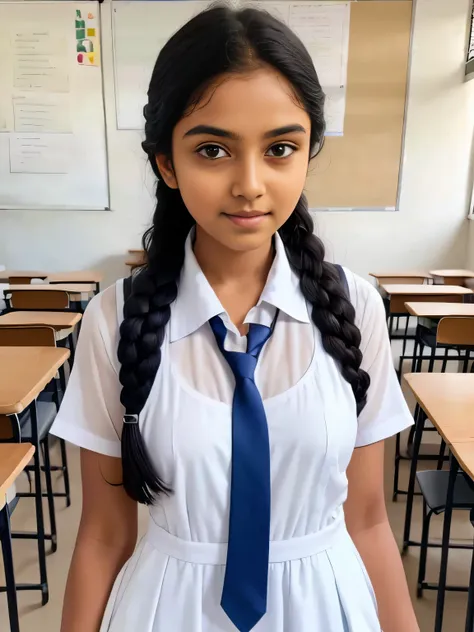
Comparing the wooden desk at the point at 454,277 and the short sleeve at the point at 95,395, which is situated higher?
the short sleeve at the point at 95,395

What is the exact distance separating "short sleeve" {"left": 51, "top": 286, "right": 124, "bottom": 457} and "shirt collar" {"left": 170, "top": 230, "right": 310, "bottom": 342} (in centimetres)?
9

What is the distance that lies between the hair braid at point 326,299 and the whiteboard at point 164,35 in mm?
A: 4189

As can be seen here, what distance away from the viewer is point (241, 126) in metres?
0.58

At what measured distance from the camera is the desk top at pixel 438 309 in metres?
2.94

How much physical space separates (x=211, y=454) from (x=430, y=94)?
5111mm

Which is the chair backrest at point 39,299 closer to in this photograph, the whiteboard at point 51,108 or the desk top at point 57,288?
the desk top at point 57,288

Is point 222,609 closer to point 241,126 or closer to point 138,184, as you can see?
point 241,126

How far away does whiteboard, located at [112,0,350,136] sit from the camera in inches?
183

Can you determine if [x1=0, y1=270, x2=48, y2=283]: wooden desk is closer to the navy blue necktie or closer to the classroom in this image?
the classroom

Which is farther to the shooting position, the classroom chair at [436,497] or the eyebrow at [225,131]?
the classroom chair at [436,497]

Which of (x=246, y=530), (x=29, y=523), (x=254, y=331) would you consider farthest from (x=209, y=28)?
(x=29, y=523)

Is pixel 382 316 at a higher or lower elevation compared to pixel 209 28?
lower

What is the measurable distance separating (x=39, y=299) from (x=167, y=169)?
300 centimetres

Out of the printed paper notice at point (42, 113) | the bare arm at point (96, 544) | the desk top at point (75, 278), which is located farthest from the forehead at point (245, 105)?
the printed paper notice at point (42, 113)
